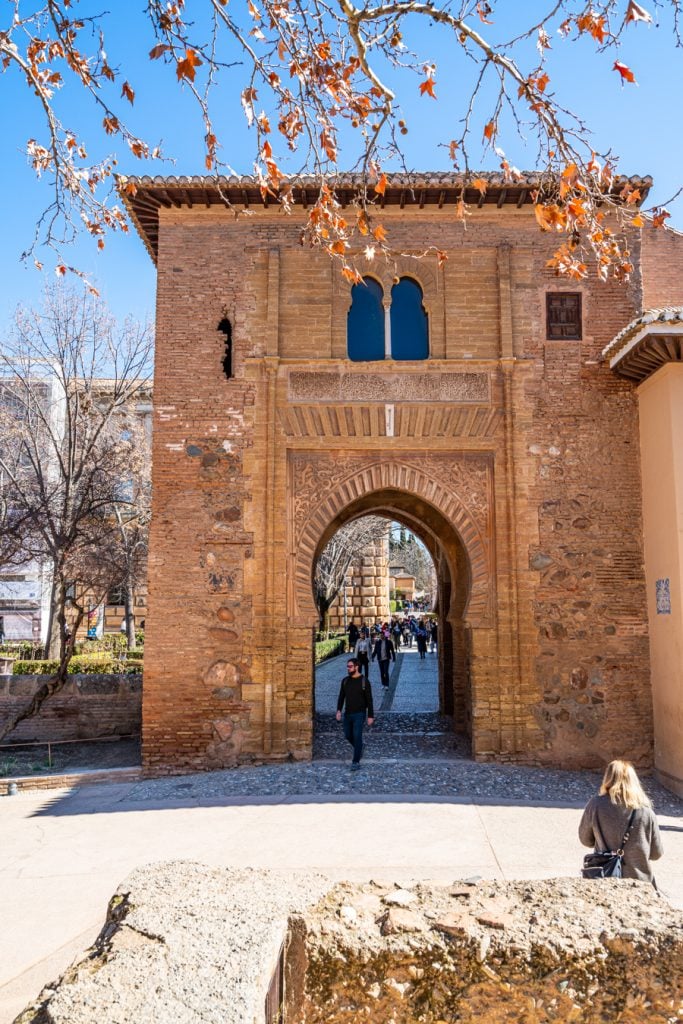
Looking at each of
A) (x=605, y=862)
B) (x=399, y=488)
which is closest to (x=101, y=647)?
(x=399, y=488)

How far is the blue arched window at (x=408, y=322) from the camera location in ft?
37.1

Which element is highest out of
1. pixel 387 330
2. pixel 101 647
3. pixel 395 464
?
pixel 387 330

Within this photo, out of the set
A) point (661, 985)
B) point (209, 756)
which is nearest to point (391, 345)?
point (209, 756)

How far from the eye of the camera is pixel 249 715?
414 inches

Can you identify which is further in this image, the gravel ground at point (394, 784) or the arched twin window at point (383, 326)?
the arched twin window at point (383, 326)

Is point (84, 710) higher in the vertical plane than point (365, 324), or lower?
lower

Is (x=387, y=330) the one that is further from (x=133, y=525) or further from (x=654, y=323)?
(x=133, y=525)

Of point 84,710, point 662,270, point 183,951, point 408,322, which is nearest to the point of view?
point 183,951

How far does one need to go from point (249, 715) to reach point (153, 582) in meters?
2.16

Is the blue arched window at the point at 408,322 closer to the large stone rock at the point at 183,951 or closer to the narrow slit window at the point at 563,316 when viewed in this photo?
the narrow slit window at the point at 563,316

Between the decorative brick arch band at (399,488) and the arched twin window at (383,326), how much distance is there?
1.51 m

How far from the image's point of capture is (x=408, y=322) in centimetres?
1137

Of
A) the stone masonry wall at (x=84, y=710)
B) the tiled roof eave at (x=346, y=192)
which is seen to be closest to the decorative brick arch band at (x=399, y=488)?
the tiled roof eave at (x=346, y=192)

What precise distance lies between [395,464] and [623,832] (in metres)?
6.99
